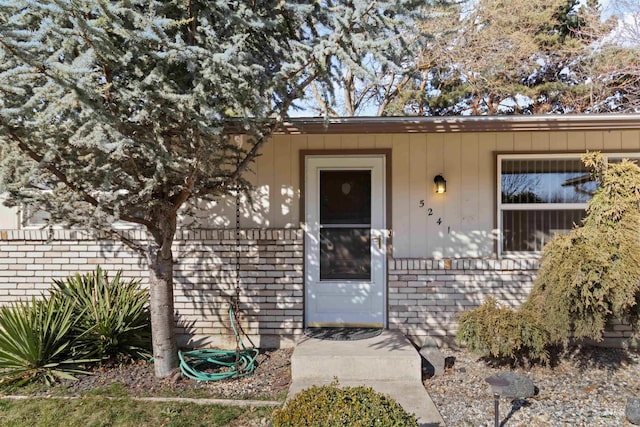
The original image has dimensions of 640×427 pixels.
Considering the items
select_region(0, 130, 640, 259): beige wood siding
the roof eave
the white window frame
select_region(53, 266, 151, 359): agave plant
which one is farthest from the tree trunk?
Answer: the white window frame

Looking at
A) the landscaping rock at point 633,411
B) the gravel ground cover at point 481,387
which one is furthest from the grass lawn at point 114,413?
the landscaping rock at point 633,411

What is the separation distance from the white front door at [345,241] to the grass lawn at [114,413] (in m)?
1.82

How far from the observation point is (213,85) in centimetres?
301

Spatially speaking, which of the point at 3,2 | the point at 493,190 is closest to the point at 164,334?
the point at 3,2

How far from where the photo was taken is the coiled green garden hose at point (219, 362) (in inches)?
160

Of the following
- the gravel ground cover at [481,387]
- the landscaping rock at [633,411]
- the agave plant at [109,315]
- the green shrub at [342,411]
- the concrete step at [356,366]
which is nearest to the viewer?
the green shrub at [342,411]

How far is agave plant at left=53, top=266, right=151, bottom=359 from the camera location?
424cm

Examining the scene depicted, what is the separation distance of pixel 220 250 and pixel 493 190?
11.6 feet

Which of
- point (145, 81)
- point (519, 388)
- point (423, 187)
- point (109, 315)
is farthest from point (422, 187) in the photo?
point (109, 315)

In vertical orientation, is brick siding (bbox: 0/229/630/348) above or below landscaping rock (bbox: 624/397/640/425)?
above

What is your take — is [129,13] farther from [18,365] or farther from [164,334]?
[18,365]

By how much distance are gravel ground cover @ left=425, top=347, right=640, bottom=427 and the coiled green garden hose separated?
76.7 inches

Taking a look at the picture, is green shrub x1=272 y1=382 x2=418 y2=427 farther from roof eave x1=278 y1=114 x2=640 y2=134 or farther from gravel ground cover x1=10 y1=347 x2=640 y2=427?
roof eave x1=278 y1=114 x2=640 y2=134

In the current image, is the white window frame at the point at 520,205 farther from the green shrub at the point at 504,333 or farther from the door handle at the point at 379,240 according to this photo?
the door handle at the point at 379,240
